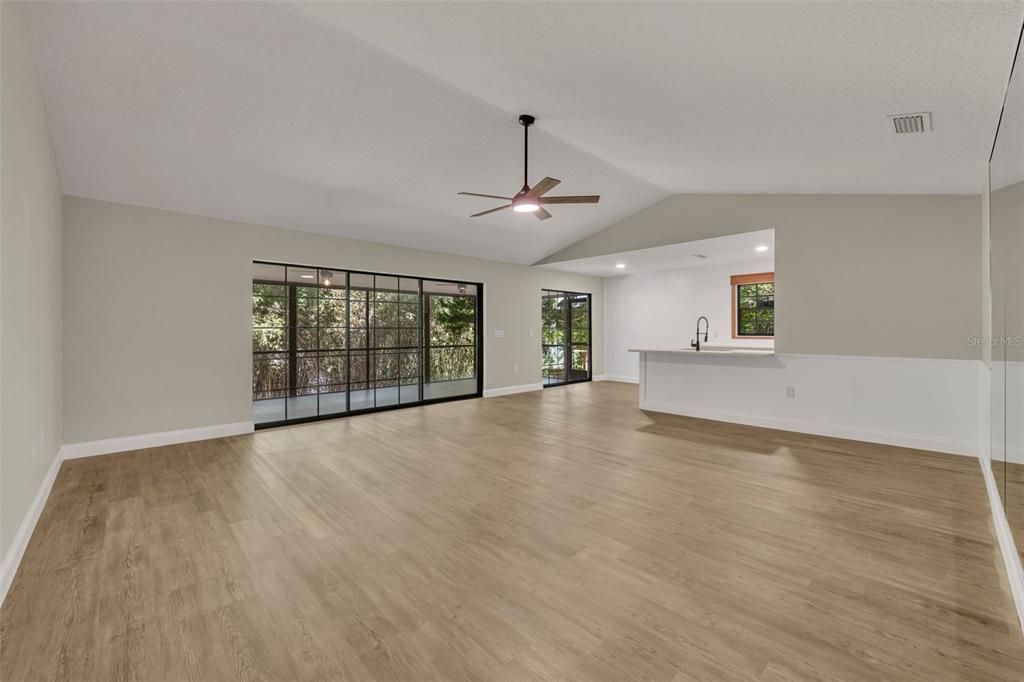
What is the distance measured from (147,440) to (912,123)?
6.90 meters

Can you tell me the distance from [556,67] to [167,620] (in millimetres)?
3537

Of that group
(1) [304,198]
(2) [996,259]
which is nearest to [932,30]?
(2) [996,259]

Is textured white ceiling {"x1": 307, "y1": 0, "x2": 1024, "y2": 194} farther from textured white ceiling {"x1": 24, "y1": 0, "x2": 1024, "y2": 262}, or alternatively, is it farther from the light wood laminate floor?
the light wood laminate floor

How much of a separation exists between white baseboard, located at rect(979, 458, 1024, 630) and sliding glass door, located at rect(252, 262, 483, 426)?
6046mm

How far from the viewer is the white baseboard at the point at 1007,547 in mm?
1833

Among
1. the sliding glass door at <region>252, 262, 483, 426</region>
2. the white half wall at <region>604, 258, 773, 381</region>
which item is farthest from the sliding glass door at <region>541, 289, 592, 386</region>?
the sliding glass door at <region>252, 262, 483, 426</region>

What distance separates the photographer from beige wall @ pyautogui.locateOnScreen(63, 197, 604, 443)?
13.5 ft

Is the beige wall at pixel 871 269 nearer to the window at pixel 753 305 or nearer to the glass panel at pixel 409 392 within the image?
the window at pixel 753 305

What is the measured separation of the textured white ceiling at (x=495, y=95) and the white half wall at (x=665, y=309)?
10.4 ft

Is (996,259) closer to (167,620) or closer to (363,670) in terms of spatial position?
(363,670)

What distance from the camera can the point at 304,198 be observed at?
187 inches

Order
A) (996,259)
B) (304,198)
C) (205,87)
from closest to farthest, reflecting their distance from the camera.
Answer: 1. (996,259)
2. (205,87)
3. (304,198)

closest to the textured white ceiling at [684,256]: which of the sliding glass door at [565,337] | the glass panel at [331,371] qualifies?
the sliding glass door at [565,337]

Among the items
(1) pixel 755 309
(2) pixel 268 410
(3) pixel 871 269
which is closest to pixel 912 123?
(3) pixel 871 269
